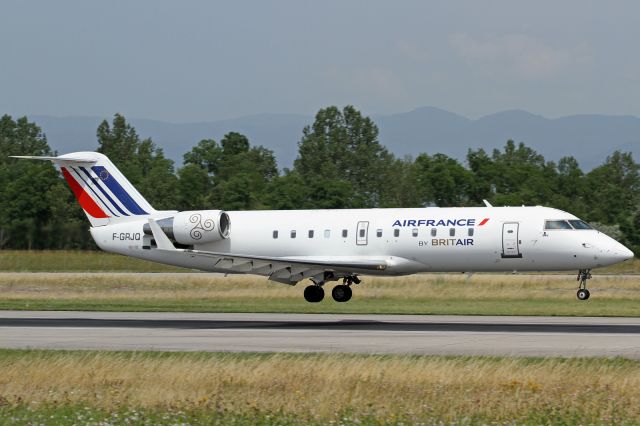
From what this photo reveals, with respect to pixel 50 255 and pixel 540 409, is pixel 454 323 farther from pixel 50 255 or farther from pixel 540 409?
pixel 50 255

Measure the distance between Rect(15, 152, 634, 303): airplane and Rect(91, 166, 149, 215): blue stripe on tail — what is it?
0.12 ft

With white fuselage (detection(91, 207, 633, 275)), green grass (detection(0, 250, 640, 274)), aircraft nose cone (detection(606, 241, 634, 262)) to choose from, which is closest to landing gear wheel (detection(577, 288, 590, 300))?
white fuselage (detection(91, 207, 633, 275))

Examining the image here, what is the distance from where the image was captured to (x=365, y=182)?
11069 cm

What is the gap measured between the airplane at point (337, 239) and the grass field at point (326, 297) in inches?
49.5

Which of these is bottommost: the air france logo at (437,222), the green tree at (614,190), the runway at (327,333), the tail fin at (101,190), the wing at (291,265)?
the runway at (327,333)

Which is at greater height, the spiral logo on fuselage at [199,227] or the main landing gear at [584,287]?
the spiral logo on fuselage at [199,227]

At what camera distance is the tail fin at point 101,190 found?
42281 mm

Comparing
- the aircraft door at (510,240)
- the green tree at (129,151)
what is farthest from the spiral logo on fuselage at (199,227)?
the green tree at (129,151)

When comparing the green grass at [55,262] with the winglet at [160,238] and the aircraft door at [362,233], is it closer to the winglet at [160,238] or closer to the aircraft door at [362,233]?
the winglet at [160,238]

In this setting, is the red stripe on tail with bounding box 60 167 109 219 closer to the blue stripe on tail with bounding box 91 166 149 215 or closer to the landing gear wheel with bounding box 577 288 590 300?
the blue stripe on tail with bounding box 91 166 149 215

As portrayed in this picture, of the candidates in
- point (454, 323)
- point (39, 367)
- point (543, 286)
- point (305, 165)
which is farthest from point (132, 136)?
point (39, 367)

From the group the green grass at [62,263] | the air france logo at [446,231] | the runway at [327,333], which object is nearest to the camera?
the runway at [327,333]

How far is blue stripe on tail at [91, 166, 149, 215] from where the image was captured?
4225 centimetres

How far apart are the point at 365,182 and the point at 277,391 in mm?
94968
